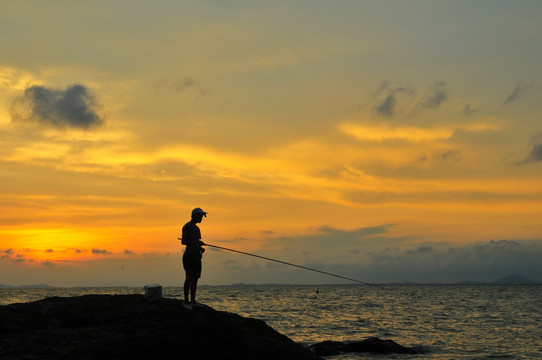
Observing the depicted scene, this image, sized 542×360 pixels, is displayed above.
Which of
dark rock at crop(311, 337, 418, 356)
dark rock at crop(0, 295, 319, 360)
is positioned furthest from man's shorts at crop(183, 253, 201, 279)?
dark rock at crop(311, 337, 418, 356)

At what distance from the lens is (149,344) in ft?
32.5

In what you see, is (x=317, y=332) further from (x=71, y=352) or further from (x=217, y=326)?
(x=71, y=352)

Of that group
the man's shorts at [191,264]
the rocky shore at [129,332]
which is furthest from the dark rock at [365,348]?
the man's shorts at [191,264]

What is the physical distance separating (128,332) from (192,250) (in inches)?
120

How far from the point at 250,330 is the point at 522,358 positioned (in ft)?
63.0

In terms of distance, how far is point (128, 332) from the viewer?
409 inches

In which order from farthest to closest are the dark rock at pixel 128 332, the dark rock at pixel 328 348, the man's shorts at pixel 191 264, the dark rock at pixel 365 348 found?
the dark rock at pixel 365 348 → the dark rock at pixel 328 348 → the man's shorts at pixel 191 264 → the dark rock at pixel 128 332

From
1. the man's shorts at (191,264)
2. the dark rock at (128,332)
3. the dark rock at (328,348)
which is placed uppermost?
the man's shorts at (191,264)

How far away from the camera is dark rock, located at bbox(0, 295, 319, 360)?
947 centimetres

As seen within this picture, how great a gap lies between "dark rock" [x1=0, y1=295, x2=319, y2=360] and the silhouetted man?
68 centimetres

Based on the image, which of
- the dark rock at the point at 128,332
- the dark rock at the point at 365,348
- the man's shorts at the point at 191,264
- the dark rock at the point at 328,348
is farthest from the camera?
the dark rock at the point at 365,348

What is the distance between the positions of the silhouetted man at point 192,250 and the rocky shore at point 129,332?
757 mm

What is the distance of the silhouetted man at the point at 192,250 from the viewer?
12992mm

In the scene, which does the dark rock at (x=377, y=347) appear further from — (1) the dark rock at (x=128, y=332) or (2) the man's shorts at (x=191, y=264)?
(2) the man's shorts at (x=191, y=264)
